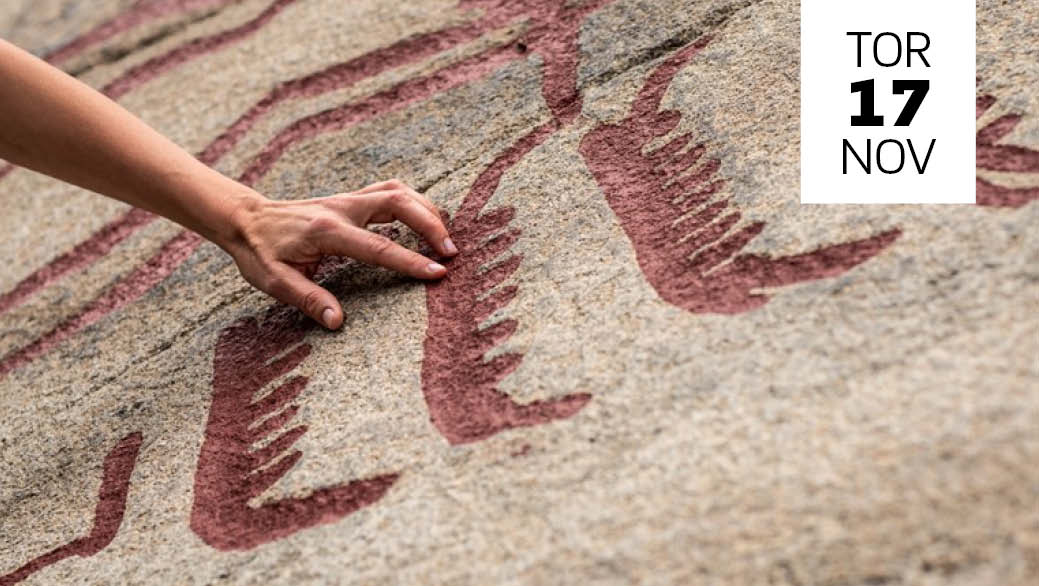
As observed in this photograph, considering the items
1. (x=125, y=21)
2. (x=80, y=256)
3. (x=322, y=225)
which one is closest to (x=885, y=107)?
(x=322, y=225)

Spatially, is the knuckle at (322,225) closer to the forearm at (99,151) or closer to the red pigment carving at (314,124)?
the forearm at (99,151)

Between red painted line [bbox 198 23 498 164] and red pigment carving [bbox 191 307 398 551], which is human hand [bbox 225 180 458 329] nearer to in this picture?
red pigment carving [bbox 191 307 398 551]

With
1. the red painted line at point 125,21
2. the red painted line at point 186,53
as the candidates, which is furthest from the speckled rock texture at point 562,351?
the red painted line at point 125,21

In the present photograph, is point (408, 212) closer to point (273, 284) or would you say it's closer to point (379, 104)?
point (273, 284)

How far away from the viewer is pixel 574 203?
113 centimetres

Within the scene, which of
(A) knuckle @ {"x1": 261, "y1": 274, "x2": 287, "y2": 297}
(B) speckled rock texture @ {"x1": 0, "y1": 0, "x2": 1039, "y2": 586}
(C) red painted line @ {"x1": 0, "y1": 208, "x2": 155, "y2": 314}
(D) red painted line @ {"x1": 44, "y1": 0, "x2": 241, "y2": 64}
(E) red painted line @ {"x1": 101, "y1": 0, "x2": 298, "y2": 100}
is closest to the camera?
(B) speckled rock texture @ {"x1": 0, "y1": 0, "x2": 1039, "y2": 586}

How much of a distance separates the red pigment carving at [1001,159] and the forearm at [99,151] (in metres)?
0.77

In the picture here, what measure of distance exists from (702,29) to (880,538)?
30.9 inches

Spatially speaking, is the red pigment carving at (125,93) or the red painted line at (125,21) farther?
the red painted line at (125,21)

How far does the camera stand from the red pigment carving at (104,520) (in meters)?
1.02

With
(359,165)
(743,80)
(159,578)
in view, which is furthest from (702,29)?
(159,578)

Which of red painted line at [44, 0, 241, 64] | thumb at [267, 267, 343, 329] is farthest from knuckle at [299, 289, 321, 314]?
red painted line at [44, 0, 241, 64]

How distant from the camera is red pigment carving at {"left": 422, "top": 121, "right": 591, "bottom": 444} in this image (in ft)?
3.01

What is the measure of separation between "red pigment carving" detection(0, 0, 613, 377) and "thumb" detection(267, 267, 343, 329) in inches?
13.3
